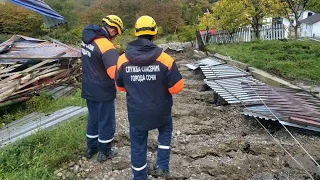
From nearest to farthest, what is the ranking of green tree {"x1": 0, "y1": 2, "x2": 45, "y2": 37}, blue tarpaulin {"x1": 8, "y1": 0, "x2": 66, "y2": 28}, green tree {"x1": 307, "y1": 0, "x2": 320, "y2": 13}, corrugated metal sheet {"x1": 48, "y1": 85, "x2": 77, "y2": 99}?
1. blue tarpaulin {"x1": 8, "y1": 0, "x2": 66, "y2": 28}
2. corrugated metal sheet {"x1": 48, "y1": 85, "x2": 77, "y2": 99}
3. green tree {"x1": 307, "y1": 0, "x2": 320, "y2": 13}
4. green tree {"x1": 0, "y1": 2, "x2": 45, "y2": 37}

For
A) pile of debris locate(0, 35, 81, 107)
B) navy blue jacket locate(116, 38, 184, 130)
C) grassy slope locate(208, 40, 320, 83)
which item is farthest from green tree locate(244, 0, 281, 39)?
navy blue jacket locate(116, 38, 184, 130)

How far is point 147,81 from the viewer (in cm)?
336

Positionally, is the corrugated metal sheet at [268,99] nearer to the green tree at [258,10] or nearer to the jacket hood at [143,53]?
the jacket hood at [143,53]

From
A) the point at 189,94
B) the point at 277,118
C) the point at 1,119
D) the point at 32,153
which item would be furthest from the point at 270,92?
the point at 1,119

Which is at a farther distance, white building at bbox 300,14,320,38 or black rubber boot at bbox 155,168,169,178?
white building at bbox 300,14,320,38

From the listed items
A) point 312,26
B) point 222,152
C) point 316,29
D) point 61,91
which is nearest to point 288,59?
point 222,152

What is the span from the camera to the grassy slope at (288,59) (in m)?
8.03

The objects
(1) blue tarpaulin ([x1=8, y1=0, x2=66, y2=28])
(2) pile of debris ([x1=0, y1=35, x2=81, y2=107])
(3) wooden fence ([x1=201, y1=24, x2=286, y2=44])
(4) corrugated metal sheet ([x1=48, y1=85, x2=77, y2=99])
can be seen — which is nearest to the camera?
(2) pile of debris ([x1=0, y1=35, x2=81, y2=107])

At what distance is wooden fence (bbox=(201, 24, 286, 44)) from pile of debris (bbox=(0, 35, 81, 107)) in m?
10.4

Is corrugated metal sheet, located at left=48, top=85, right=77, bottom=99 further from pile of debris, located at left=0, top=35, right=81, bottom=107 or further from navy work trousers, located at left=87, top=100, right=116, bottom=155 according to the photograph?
navy work trousers, located at left=87, top=100, right=116, bottom=155

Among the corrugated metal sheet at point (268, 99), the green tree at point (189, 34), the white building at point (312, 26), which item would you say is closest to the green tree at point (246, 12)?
the green tree at point (189, 34)

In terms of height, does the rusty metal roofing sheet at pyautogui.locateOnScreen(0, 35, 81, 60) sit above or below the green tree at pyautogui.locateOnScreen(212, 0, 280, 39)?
below

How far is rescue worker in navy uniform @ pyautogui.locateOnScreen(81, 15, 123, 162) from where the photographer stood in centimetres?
385

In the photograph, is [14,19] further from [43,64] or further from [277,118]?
[277,118]
